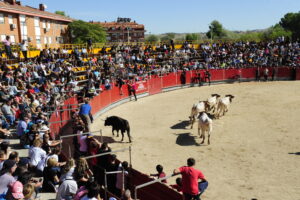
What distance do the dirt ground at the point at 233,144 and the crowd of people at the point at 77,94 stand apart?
246 centimetres

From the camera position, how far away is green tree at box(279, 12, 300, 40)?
105562 millimetres

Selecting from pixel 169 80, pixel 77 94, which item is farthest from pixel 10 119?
pixel 169 80

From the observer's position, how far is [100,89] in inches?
874

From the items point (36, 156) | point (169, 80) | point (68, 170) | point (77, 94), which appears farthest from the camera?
point (169, 80)

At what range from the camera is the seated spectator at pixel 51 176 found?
7324mm

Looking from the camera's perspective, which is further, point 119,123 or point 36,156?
point 119,123

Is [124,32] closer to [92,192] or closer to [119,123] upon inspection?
[119,123]

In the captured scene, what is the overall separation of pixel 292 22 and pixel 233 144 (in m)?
111

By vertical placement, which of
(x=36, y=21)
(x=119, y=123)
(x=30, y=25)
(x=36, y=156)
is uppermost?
(x=36, y=21)

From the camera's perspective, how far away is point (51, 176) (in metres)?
7.47

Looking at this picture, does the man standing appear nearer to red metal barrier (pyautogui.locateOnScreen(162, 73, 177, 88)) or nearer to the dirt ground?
the dirt ground

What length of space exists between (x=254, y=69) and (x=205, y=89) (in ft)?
24.8

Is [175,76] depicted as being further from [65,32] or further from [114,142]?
[65,32]

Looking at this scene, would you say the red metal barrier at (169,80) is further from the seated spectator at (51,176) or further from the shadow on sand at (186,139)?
the seated spectator at (51,176)
